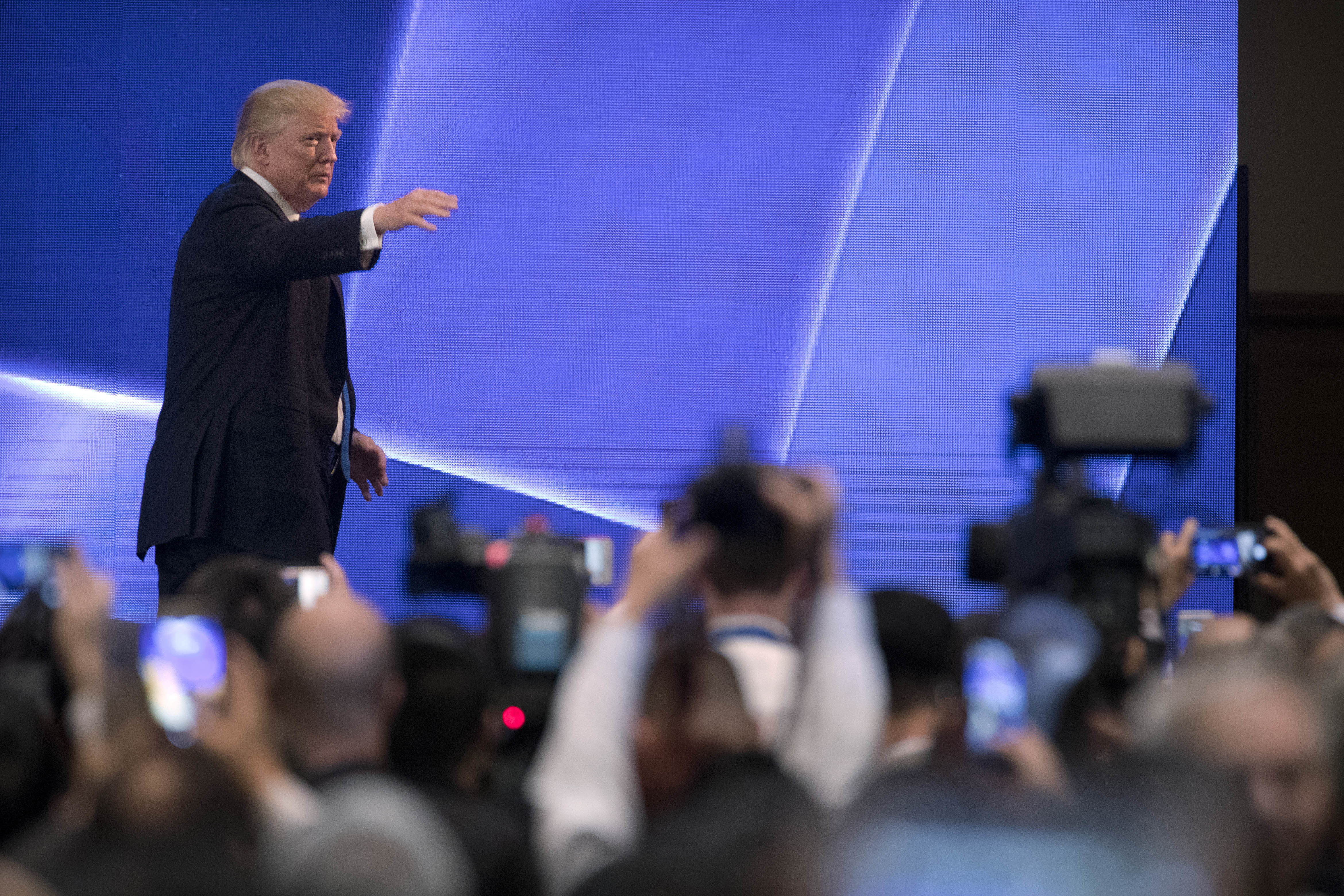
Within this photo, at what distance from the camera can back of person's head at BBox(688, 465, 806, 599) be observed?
1.51 metres

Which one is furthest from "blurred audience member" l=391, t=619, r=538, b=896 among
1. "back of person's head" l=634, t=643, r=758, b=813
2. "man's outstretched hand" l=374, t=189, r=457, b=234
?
"man's outstretched hand" l=374, t=189, r=457, b=234

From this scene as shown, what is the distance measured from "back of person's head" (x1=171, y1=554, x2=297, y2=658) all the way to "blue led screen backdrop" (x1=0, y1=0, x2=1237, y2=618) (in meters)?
2.48

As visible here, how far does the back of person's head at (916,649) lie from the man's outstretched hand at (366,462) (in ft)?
4.94

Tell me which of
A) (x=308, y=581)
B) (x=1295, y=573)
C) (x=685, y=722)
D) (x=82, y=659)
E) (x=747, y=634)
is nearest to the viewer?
(x=685, y=722)

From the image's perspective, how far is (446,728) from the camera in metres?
1.35

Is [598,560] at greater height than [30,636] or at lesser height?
greater

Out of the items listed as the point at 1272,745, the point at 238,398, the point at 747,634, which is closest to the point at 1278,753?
the point at 1272,745

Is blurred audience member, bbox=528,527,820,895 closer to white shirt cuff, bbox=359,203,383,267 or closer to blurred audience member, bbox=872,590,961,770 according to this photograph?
blurred audience member, bbox=872,590,961,770

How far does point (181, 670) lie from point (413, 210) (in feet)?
3.94

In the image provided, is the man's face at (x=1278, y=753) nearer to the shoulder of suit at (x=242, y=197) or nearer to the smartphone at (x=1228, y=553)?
the smartphone at (x=1228, y=553)

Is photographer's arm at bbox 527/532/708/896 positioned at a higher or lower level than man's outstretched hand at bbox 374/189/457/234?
lower

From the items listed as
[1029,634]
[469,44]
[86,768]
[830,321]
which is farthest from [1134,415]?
[469,44]

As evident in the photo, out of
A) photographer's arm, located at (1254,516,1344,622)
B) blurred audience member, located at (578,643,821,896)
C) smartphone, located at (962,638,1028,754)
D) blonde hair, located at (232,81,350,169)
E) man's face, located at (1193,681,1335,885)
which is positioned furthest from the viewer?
blonde hair, located at (232,81,350,169)

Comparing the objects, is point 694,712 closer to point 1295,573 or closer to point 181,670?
point 181,670
